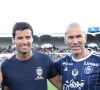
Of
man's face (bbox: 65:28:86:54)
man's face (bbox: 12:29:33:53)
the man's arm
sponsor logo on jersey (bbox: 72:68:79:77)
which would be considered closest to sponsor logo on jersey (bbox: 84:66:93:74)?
sponsor logo on jersey (bbox: 72:68:79:77)

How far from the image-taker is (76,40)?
5387 mm

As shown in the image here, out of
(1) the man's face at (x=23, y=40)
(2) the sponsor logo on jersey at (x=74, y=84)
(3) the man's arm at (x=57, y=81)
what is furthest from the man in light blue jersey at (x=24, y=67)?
(2) the sponsor logo on jersey at (x=74, y=84)

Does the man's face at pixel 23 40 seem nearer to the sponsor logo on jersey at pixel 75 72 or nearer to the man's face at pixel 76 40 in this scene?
the man's face at pixel 76 40

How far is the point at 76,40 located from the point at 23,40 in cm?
73

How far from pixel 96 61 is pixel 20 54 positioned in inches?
42.2

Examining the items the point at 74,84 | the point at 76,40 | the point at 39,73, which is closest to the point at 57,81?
the point at 39,73

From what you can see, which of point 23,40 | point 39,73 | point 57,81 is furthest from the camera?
point 57,81

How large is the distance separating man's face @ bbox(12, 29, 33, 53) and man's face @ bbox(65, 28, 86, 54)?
524mm

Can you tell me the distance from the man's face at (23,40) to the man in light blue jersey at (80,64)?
20.6 inches

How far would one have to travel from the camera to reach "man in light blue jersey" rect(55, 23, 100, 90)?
5375mm

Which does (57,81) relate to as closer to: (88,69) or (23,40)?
(88,69)

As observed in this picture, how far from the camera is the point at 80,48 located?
5418 mm

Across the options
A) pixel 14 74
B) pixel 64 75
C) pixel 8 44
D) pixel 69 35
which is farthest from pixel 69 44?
pixel 8 44

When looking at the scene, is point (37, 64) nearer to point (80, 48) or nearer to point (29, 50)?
point (29, 50)
